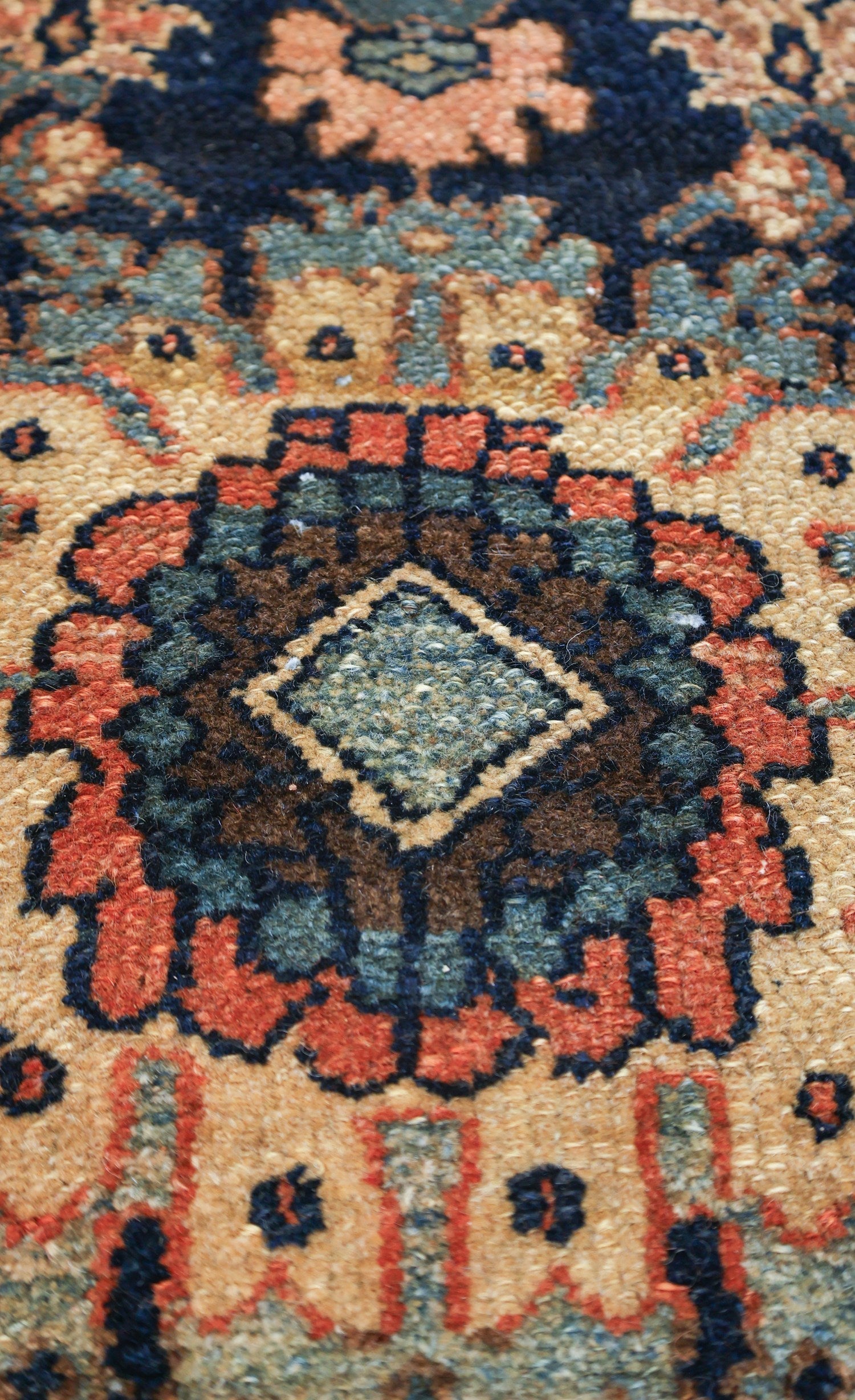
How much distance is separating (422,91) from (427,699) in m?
0.82

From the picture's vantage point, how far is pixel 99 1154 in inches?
30.6

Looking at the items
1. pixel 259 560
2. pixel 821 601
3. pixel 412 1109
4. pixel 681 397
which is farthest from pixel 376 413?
pixel 412 1109

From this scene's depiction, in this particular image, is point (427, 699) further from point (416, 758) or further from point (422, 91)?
point (422, 91)

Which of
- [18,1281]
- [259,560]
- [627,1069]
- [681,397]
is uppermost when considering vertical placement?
[681,397]

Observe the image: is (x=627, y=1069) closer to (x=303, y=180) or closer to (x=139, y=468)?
(x=139, y=468)

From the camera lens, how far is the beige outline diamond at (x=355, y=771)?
0.90 m

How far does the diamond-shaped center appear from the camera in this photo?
928mm

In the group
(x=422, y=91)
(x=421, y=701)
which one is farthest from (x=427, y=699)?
(x=422, y=91)

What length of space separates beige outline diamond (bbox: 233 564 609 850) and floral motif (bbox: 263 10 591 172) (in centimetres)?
59

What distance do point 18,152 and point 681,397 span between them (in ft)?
2.71

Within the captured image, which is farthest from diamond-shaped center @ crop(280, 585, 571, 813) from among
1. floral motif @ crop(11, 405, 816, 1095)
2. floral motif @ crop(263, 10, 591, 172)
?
floral motif @ crop(263, 10, 591, 172)

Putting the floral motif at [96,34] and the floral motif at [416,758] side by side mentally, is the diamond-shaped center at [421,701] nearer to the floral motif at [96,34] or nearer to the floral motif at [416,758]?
the floral motif at [416,758]

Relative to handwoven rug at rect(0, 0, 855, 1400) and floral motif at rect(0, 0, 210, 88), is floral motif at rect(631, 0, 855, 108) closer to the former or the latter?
handwoven rug at rect(0, 0, 855, 1400)

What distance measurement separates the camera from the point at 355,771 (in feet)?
3.03
